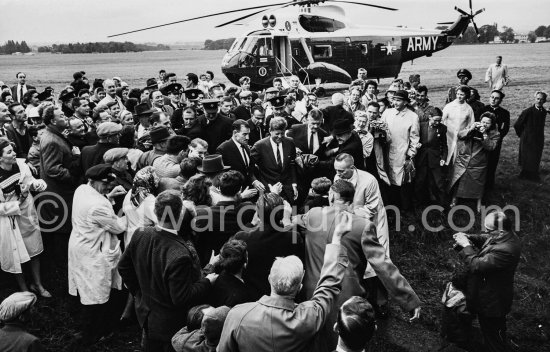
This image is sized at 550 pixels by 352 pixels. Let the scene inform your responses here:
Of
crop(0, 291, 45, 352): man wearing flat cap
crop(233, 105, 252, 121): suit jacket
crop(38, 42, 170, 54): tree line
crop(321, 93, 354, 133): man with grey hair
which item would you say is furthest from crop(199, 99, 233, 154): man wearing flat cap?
crop(38, 42, 170, 54): tree line

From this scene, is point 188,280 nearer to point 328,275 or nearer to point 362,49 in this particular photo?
point 328,275

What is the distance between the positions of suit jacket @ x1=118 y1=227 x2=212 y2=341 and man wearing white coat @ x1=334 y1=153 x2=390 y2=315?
6.08 ft

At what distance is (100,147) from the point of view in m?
5.15

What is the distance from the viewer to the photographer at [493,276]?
4.01 m

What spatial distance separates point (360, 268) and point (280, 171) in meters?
2.32

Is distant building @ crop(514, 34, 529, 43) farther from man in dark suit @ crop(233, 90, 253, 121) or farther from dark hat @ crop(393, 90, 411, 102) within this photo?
dark hat @ crop(393, 90, 411, 102)

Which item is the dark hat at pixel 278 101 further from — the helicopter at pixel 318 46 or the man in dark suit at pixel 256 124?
the helicopter at pixel 318 46

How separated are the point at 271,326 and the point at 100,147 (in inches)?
137

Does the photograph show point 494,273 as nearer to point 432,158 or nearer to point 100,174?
point 432,158

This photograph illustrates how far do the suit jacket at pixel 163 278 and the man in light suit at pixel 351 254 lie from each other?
0.88m

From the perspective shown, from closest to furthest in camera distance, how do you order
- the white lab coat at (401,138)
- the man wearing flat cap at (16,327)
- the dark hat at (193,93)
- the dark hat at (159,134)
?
the man wearing flat cap at (16,327) < the dark hat at (159,134) < the white lab coat at (401,138) < the dark hat at (193,93)

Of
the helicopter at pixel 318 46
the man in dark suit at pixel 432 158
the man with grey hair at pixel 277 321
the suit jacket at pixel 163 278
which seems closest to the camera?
the man with grey hair at pixel 277 321

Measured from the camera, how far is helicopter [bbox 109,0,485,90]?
1730 cm

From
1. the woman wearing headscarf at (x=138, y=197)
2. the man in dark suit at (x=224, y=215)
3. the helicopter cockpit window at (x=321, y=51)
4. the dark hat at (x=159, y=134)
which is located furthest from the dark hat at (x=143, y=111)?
the helicopter cockpit window at (x=321, y=51)
